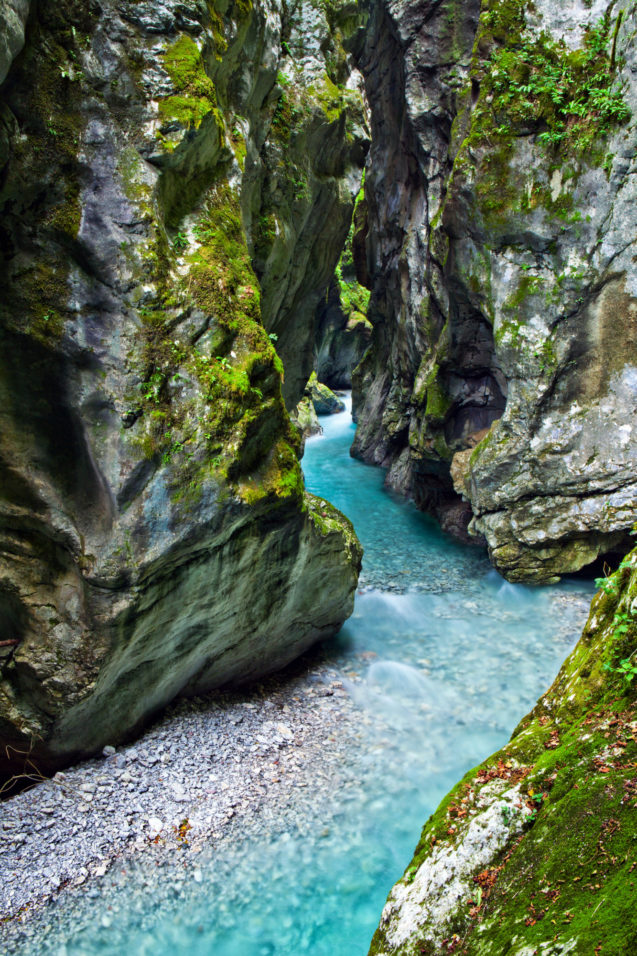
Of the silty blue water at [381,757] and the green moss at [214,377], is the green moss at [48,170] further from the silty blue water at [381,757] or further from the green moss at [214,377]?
the silty blue water at [381,757]

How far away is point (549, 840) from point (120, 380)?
5.39 m

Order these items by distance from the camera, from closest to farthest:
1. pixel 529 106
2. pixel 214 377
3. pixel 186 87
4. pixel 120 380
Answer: pixel 120 380 < pixel 186 87 < pixel 214 377 < pixel 529 106

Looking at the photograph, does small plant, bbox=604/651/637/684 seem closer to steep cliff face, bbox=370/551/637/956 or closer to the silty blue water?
steep cliff face, bbox=370/551/637/956

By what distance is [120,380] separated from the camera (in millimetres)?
6117

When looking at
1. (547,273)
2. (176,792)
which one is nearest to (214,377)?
(176,792)

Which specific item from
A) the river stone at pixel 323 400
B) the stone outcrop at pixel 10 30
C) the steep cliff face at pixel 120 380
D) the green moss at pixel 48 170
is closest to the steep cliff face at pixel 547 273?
the steep cliff face at pixel 120 380

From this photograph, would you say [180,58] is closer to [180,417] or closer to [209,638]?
[180,417]

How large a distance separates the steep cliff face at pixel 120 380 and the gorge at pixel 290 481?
0.03 meters

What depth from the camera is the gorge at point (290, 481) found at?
3.82 meters

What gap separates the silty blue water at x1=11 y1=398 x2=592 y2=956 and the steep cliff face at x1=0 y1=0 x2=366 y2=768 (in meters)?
2.15

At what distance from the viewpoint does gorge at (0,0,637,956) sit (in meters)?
3.82

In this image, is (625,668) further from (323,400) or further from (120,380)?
(323,400)

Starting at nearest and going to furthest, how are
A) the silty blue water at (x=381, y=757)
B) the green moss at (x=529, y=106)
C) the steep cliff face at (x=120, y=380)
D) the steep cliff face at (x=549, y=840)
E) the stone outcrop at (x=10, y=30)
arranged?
the steep cliff face at (x=549, y=840), the stone outcrop at (x=10, y=30), the silty blue water at (x=381, y=757), the steep cliff face at (x=120, y=380), the green moss at (x=529, y=106)

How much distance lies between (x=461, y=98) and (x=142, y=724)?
15315mm
